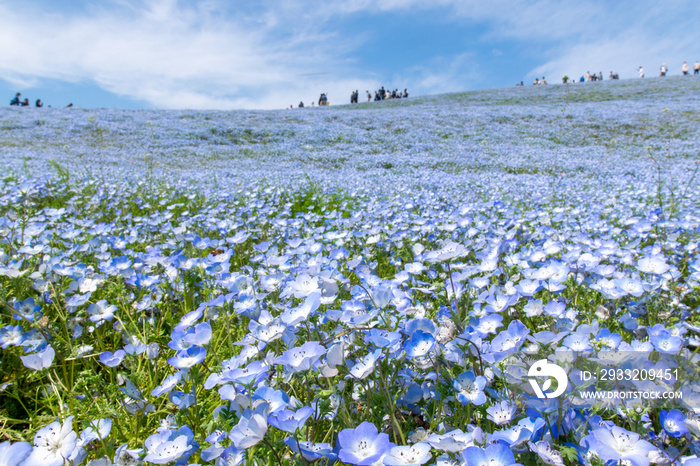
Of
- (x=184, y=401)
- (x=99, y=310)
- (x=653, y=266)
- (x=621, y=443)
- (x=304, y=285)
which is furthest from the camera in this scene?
(x=653, y=266)

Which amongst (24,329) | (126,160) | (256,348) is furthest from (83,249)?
(126,160)

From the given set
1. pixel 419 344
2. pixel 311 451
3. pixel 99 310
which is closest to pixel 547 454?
pixel 419 344

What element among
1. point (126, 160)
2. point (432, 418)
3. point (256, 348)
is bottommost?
point (432, 418)

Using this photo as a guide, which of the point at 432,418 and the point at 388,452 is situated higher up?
the point at 388,452

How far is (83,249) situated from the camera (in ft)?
9.75

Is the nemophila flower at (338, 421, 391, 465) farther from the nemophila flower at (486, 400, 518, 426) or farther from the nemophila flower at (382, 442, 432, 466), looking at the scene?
the nemophila flower at (486, 400, 518, 426)

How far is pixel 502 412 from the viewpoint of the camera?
3.65 feet

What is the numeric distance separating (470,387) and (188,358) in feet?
3.15

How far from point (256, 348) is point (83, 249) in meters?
2.35

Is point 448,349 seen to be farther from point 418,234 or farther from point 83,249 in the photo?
point 83,249

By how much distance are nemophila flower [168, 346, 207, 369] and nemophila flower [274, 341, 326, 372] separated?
327 millimetres

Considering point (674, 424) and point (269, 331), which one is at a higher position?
point (269, 331)
